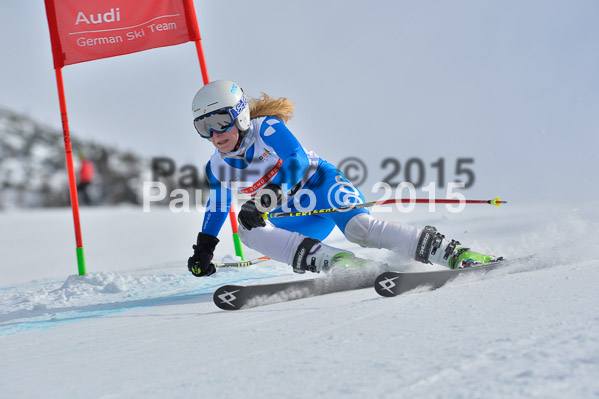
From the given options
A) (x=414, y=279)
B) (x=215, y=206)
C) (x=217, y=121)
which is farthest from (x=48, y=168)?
(x=414, y=279)

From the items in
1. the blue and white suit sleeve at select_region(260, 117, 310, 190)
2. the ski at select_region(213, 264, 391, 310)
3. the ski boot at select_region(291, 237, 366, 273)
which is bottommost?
the ski at select_region(213, 264, 391, 310)

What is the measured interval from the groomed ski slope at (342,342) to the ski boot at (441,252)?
0.90ft

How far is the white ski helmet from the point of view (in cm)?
285

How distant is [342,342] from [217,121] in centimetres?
179

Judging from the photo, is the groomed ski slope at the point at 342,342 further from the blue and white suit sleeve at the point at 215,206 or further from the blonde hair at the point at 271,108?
the blonde hair at the point at 271,108

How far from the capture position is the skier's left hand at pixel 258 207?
261 cm

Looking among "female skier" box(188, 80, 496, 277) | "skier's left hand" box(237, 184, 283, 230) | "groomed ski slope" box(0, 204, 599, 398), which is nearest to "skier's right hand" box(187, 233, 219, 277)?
"female skier" box(188, 80, 496, 277)

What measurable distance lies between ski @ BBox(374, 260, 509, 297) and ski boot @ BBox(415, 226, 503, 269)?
0.78ft

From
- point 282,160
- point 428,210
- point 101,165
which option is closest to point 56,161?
point 101,165

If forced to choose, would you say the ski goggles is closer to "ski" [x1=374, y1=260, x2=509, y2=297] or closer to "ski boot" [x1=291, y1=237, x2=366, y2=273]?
"ski boot" [x1=291, y1=237, x2=366, y2=273]

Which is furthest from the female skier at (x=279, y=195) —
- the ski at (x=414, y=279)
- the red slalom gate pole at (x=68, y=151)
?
the red slalom gate pole at (x=68, y=151)

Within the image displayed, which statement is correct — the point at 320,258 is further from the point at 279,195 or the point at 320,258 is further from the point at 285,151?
the point at 285,151

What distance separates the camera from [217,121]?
9.36ft

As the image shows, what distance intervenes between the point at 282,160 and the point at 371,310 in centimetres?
135
